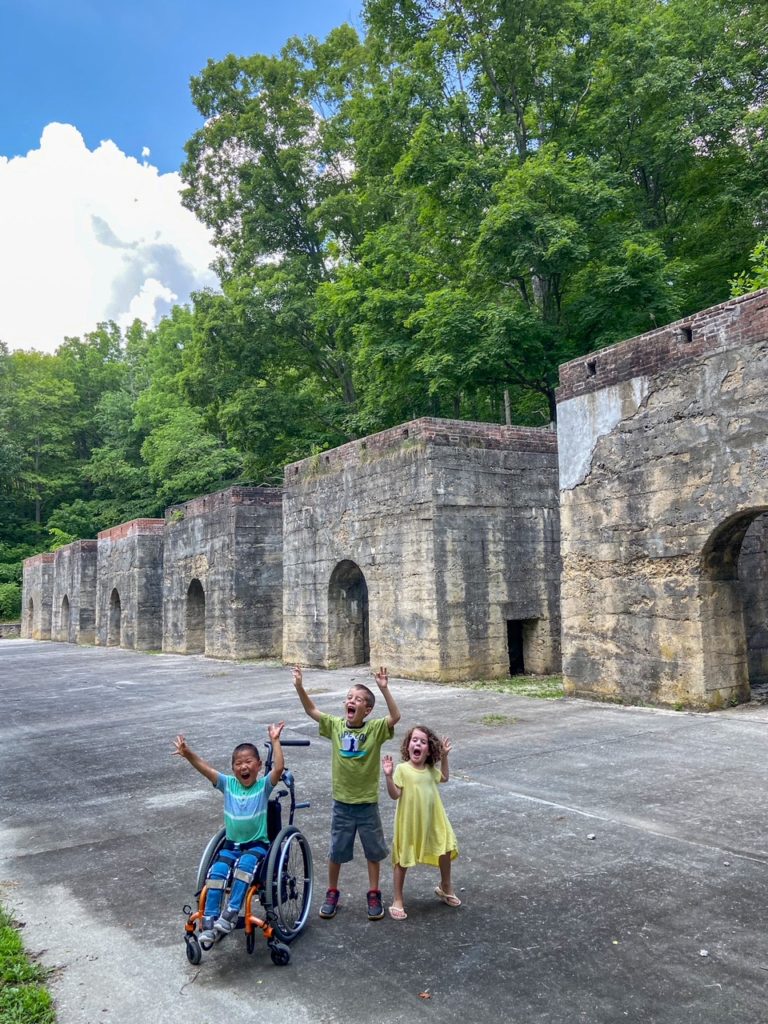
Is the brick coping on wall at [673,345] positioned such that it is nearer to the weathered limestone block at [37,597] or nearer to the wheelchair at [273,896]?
the wheelchair at [273,896]

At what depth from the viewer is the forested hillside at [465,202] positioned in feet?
61.0

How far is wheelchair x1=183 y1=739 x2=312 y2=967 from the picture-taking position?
334 centimetres

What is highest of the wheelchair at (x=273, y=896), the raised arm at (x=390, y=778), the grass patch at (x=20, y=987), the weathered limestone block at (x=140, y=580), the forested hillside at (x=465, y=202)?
the forested hillside at (x=465, y=202)

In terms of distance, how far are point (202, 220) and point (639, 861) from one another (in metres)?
32.9

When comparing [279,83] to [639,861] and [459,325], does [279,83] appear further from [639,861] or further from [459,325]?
[639,861]

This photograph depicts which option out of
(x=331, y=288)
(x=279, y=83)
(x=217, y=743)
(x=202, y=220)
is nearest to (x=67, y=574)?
(x=202, y=220)

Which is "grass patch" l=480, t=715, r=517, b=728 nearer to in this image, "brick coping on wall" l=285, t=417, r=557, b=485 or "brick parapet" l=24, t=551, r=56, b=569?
"brick coping on wall" l=285, t=417, r=557, b=485

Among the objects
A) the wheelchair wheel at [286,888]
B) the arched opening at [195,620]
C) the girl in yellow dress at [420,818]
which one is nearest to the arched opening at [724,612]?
the girl in yellow dress at [420,818]

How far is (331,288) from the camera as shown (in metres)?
24.3

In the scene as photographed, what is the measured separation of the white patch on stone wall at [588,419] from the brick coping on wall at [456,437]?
108 inches

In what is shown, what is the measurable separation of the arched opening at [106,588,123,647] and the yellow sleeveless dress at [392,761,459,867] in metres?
29.0

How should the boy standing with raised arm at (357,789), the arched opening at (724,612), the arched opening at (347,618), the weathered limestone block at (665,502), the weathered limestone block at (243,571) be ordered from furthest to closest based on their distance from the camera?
the weathered limestone block at (243,571) < the arched opening at (347,618) < the arched opening at (724,612) < the weathered limestone block at (665,502) < the boy standing with raised arm at (357,789)

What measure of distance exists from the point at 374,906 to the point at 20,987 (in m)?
1.53

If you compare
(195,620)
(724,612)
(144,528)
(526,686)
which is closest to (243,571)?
(195,620)
